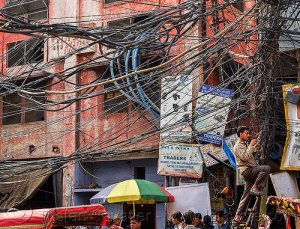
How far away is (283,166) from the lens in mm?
15414

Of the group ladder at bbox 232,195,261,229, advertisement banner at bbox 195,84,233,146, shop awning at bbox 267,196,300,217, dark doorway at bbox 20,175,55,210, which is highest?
advertisement banner at bbox 195,84,233,146

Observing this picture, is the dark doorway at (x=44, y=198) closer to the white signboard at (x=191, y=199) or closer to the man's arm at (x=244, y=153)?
the white signboard at (x=191, y=199)

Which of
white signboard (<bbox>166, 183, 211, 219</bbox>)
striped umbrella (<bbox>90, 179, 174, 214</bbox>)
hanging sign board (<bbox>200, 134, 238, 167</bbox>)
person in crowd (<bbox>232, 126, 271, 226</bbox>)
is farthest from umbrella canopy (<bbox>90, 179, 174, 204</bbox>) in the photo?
person in crowd (<bbox>232, 126, 271, 226</bbox>)

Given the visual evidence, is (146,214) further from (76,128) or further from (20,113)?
(20,113)

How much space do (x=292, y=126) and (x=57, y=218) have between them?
614 centimetres

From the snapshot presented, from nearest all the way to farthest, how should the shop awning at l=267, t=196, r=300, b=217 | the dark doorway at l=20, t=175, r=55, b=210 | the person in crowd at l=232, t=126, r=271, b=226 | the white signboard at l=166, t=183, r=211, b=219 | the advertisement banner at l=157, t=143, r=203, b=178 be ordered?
the shop awning at l=267, t=196, r=300, b=217 < the person in crowd at l=232, t=126, r=271, b=226 < the white signboard at l=166, t=183, r=211, b=219 < the advertisement banner at l=157, t=143, r=203, b=178 < the dark doorway at l=20, t=175, r=55, b=210

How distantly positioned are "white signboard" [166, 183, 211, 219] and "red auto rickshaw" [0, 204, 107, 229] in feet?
18.2

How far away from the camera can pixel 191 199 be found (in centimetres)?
1752

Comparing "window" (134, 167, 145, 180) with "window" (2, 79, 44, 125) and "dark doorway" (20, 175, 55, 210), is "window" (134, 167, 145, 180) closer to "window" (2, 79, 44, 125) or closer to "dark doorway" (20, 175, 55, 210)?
"dark doorway" (20, 175, 55, 210)

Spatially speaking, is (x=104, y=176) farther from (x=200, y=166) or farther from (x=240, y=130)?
(x=240, y=130)

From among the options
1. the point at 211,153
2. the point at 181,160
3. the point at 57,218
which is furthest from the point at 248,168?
the point at 181,160

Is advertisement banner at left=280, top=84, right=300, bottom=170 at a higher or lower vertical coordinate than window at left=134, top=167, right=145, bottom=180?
higher

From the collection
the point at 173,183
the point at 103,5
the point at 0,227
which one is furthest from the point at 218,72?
the point at 0,227

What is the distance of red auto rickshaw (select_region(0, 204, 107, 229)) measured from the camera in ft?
37.7
